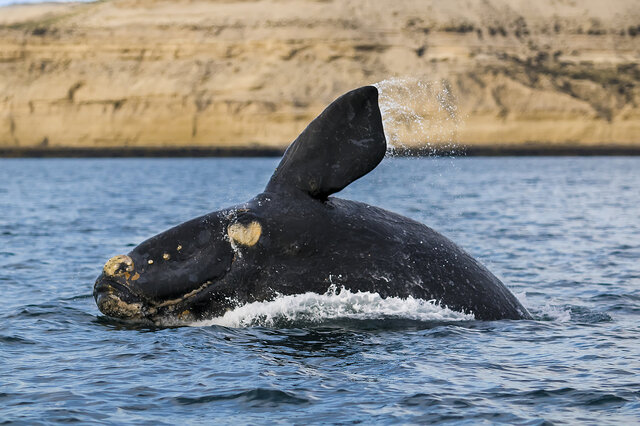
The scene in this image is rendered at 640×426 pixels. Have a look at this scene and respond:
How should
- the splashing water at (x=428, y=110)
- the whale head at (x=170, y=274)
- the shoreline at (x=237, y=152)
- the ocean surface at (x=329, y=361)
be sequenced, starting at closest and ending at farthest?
the ocean surface at (x=329, y=361), the whale head at (x=170, y=274), the splashing water at (x=428, y=110), the shoreline at (x=237, y=152)

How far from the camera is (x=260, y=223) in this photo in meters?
7.50

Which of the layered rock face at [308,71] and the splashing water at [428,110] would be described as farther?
the layered rock face at [308,71]

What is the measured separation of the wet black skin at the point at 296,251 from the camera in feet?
24.2

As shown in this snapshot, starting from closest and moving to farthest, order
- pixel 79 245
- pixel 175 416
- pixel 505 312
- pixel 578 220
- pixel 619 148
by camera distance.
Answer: pixel 175 416
pixel 505 312
pixel 79 245
pixel 578 220
pixel 619 148

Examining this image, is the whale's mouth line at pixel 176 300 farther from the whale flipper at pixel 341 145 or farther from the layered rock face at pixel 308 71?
the layered rock face at pixel 308 71

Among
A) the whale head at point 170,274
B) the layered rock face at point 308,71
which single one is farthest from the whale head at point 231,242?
the layered rock face at point 308,71

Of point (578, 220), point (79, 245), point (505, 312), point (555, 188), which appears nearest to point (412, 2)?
point (555, 188)

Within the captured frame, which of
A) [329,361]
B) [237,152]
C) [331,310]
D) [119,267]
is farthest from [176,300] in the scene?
[237,152]

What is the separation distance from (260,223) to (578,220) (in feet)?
56.6

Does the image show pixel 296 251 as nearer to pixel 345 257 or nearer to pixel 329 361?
pixel 345 257

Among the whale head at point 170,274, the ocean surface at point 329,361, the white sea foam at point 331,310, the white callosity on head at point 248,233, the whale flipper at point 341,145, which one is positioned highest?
the whale flipper at point 341,145

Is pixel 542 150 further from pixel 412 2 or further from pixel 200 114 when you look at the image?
pixel 200 114

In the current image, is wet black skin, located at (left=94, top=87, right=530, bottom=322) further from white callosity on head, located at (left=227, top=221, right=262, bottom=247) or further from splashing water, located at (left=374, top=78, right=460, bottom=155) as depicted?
splashing water, located at (left=374, top=78, right=460, bottom=155)

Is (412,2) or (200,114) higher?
(412,2)
